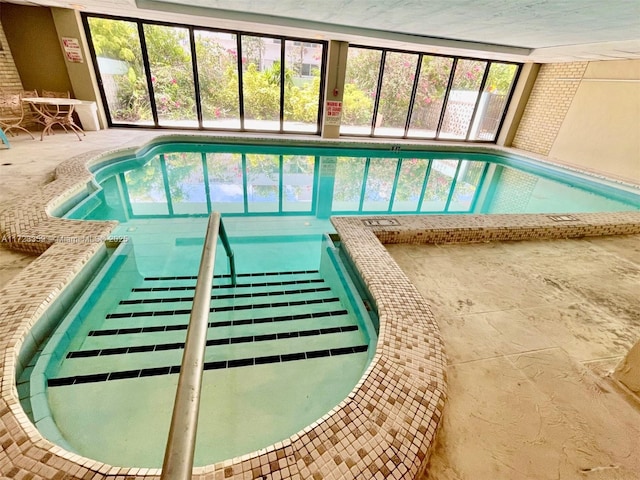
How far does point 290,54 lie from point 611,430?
26.1 feet

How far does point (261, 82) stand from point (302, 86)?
3.30 feet

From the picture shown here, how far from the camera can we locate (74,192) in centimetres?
350

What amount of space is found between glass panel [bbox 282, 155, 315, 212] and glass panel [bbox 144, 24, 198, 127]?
9.16 feet

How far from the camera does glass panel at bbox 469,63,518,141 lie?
8.29 m

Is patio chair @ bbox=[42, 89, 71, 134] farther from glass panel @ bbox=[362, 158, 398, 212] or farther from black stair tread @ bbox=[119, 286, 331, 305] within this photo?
glass panel @ bbox=[362, 158, 398, 212]

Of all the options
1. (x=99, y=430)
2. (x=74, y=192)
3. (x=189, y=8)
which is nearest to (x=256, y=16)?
(x=189, y=8)

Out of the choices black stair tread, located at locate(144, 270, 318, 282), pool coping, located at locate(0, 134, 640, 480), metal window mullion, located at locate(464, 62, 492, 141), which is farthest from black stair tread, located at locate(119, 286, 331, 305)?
metal window mullion, located at locate(464, 62, 492, 141)

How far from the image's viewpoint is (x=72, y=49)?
585cm

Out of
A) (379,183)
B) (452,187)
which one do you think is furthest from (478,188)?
(379,183)

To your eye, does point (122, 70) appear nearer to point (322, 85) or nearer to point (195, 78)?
point (195, 78)

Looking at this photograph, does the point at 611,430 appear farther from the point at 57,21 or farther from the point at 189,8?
the point at 57,21

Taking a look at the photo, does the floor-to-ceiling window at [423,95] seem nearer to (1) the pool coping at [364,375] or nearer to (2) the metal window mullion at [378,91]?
(2) the metal window mullion at [378,91]

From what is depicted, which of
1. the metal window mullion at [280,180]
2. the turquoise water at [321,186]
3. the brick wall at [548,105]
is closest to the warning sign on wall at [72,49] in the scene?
the turquoise water at [321,186]

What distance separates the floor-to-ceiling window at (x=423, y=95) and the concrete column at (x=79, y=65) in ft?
18.3
